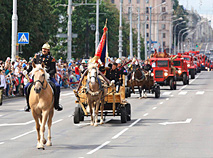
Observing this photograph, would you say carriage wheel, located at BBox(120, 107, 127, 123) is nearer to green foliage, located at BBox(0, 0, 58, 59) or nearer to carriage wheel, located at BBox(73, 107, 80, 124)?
carriage wheel, located at BBox(73, 107, 80, 124)

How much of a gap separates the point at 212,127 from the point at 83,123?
4343mm

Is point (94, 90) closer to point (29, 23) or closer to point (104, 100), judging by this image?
point (104, 100)

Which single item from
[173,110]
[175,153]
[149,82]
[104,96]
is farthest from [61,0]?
[175,153]

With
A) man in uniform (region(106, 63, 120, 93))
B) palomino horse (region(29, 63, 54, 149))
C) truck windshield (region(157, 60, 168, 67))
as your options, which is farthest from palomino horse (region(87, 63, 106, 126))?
truck windshield (region(157, 60, 168, 67))

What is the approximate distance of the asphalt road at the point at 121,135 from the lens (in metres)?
15.1

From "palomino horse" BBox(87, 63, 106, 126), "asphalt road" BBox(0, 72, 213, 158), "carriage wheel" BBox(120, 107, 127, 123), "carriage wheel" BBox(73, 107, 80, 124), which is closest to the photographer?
"asphalt road" BBox(0, 72, 213, 158)

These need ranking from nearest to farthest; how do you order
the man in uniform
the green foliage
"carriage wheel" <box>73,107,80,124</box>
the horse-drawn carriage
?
1. the horse-drawn carriage
2. "carriage wheel" <box>73,107,80,124</box>
3. the man in uniform
4. the green foliage

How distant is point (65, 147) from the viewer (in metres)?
16.0

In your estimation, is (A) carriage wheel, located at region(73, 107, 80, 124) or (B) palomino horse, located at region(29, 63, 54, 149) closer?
(B) palomino horse, located at region(29, 63, 54, 149)

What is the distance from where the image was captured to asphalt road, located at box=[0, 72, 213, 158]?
49.4 feet

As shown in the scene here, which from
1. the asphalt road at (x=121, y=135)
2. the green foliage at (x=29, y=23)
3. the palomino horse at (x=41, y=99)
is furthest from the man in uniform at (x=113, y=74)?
the green foliage at (x=29, y=23)

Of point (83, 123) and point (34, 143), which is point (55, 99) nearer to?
point (34, 143)

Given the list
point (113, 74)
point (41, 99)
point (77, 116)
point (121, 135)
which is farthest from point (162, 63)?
point (41, 99)

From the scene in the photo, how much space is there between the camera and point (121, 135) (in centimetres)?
1867
